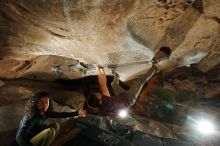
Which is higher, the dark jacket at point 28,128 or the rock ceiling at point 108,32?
the rock ceiling at point 108,32

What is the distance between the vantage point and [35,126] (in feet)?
15.9

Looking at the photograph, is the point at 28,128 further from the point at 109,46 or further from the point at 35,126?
the point at 109,46

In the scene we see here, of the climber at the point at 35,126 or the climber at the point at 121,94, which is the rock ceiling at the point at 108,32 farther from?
the climber at the point at 35,126

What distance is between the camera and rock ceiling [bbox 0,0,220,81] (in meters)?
4.50

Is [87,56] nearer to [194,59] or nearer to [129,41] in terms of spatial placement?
[129,41]

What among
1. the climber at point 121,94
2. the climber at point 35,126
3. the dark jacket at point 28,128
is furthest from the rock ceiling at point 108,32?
the dark jacket at point 28,128

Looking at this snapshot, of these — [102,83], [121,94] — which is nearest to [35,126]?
[121,94]

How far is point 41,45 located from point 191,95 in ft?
21.1

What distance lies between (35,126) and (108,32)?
248 centimetres

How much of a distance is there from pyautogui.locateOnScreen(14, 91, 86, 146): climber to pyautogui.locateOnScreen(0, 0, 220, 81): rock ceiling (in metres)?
1.47

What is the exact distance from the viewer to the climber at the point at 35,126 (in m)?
4.64

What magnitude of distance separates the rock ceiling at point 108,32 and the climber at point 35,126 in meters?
1.47

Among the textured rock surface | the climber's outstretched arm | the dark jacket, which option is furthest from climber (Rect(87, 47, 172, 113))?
the dark jacket

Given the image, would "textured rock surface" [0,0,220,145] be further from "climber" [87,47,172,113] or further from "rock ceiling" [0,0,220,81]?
"climber" [87,47,172,113]
